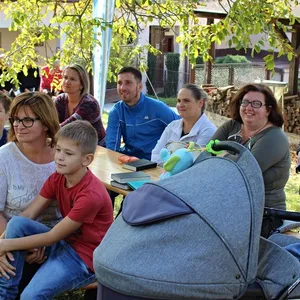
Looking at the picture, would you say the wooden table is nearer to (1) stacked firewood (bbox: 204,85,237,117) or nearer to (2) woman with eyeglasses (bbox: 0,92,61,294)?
(2) woman with eyeglasses (bbox: 0,92,61,294)

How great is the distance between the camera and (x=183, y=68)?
1820 centimetres

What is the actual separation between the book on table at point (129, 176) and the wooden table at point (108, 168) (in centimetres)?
5

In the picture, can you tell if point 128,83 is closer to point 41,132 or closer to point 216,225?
point 41,132

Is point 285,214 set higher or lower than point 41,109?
lower

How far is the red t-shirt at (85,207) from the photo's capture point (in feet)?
8.34

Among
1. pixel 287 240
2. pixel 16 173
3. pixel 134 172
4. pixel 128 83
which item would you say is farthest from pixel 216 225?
pixel 128 83

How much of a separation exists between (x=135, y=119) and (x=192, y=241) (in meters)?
3.03

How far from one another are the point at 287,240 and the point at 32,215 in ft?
4.26

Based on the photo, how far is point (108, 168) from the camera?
3.75 metres

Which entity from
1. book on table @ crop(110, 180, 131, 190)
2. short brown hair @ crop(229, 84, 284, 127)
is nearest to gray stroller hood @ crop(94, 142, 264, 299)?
book on table @ crop(110, 180, 131, 190)

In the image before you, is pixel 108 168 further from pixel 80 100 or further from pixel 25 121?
pixel 80 100

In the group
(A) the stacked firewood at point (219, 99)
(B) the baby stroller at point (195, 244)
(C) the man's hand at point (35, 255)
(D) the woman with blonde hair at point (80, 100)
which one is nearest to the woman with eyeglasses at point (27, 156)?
(C) the man's hand at point (35, 255)

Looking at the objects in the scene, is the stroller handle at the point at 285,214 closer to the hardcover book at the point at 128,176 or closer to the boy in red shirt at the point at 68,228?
the boy in red shirt at the point at 68,228

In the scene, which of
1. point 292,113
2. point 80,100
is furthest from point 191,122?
point 292,113
